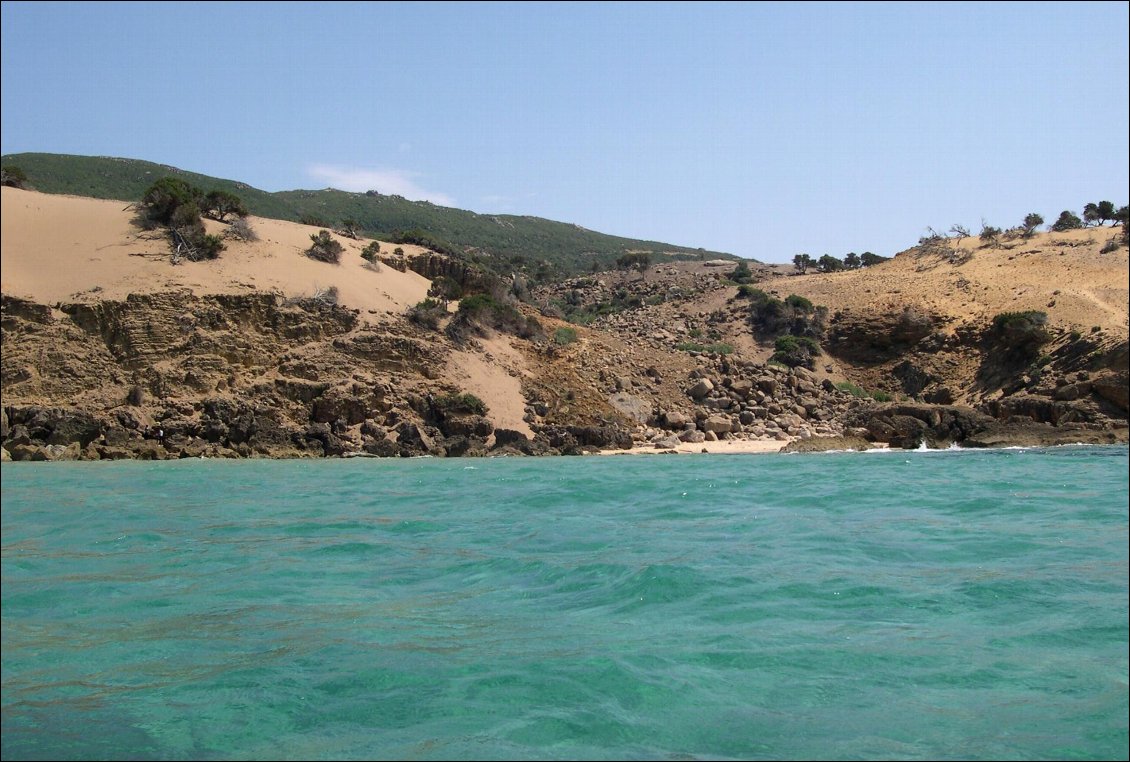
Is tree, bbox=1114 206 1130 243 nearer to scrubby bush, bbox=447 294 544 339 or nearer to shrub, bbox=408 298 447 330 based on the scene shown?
scrubby bush, bbox=447 294 544 339

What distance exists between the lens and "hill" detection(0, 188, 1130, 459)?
25641 mm

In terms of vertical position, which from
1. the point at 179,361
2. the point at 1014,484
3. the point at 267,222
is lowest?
the point at 179,361

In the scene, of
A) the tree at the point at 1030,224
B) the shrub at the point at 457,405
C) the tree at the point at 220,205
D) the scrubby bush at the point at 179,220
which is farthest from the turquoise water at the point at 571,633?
the tree at the point at 1030,224

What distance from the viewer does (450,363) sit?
32.1 m

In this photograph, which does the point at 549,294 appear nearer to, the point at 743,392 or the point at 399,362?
the point at 743,392

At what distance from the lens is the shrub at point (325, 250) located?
3538 centimetres

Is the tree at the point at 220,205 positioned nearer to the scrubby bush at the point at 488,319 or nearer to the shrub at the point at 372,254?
the shrub at the point at 372,254

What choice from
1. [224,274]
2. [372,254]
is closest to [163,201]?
[224,274]

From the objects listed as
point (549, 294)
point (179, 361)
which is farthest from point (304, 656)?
point (549, 294)

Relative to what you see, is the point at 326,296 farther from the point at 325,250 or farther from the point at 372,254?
the point at 372,254

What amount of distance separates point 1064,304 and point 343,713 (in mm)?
40625

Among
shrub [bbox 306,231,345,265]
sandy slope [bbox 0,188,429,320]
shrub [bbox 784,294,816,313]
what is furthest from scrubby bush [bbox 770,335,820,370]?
shrub [bbox 306,231,345,265]

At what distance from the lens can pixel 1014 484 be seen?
12641 mm

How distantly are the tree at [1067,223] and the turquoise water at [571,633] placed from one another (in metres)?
47.3
